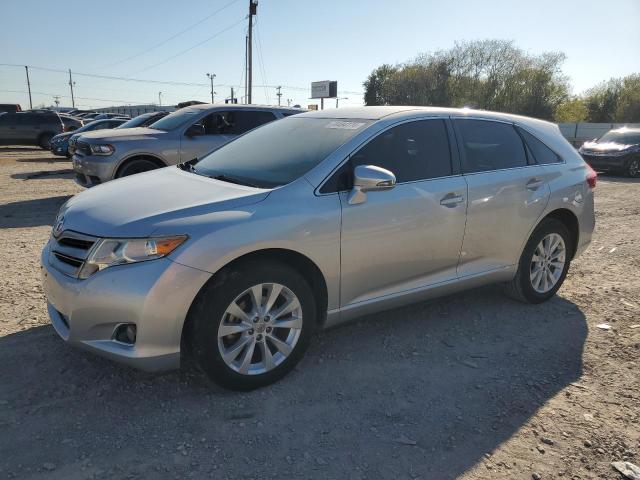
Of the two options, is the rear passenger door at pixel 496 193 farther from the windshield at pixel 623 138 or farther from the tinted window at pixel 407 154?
the windshield at pixel 623 138

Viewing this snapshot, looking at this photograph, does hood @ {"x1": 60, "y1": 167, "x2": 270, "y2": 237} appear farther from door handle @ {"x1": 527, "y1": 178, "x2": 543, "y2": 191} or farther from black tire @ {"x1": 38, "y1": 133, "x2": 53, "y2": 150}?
black tire @ {"x1": 38, "y1": 133, "x2": 53, "y2": 150}

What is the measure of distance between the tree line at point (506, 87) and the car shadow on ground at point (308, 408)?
71.2 m

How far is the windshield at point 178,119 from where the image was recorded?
8.95 m

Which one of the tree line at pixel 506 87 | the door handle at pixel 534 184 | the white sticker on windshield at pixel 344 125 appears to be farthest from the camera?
the tree line at pixel 506 87

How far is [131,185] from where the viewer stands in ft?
11.6

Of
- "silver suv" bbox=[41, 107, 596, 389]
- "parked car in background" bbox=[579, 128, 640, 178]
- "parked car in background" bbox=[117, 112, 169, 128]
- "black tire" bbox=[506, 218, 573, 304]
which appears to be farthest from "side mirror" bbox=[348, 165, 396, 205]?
"parked car in background" bbox=[579, 128, 640, 178]

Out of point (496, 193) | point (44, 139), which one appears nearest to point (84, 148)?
point (496, 193)

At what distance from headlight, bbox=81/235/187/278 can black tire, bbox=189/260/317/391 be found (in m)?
0.30

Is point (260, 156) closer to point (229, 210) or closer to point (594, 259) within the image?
point (229, 210)

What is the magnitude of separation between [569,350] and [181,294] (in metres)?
2.87

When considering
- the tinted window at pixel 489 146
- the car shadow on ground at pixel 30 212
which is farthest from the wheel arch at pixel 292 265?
the car shadow on ground at pixel 30 212


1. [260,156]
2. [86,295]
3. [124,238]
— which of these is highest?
[260,156]

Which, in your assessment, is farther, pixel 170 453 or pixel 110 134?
pixel 110 134

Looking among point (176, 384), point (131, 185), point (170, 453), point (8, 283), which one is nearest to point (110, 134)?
point (8, 283)
